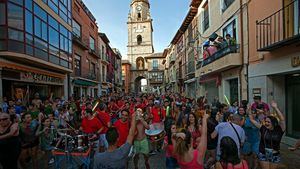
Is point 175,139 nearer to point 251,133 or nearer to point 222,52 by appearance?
point 251,133

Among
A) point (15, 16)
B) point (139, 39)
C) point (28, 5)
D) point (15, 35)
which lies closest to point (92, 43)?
point (28, 5)

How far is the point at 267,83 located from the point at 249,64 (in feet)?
5.93

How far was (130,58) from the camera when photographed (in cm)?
7600

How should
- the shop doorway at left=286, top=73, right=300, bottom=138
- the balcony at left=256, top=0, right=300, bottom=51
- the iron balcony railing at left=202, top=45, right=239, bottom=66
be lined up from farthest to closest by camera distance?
1. the iron balcony railing at left=202, top=45, right=239, bottom=66
2. the shop doorway at left=286, top=73, right=300, bottom=138
3. the balcony at left=256, top=0, right=300, bottom=51

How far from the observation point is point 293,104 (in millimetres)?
9344

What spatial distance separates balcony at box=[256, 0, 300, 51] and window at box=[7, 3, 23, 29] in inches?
438

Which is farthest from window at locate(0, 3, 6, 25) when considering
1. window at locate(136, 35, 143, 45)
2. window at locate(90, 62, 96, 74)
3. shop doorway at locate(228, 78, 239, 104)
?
window at locate(136, 35, 143, 45)

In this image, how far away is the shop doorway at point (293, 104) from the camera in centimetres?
905

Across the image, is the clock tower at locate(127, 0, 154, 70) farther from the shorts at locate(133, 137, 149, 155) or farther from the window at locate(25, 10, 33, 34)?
the shorts at locate(133, 137, 149, 155)

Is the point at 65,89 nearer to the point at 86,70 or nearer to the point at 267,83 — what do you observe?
the point at 86,70

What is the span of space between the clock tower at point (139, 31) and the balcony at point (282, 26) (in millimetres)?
64465

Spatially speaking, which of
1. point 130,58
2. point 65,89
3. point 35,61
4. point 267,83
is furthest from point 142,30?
point 267,83

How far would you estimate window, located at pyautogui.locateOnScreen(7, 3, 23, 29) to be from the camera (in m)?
12.1

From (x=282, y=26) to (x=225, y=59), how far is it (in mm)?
4746
